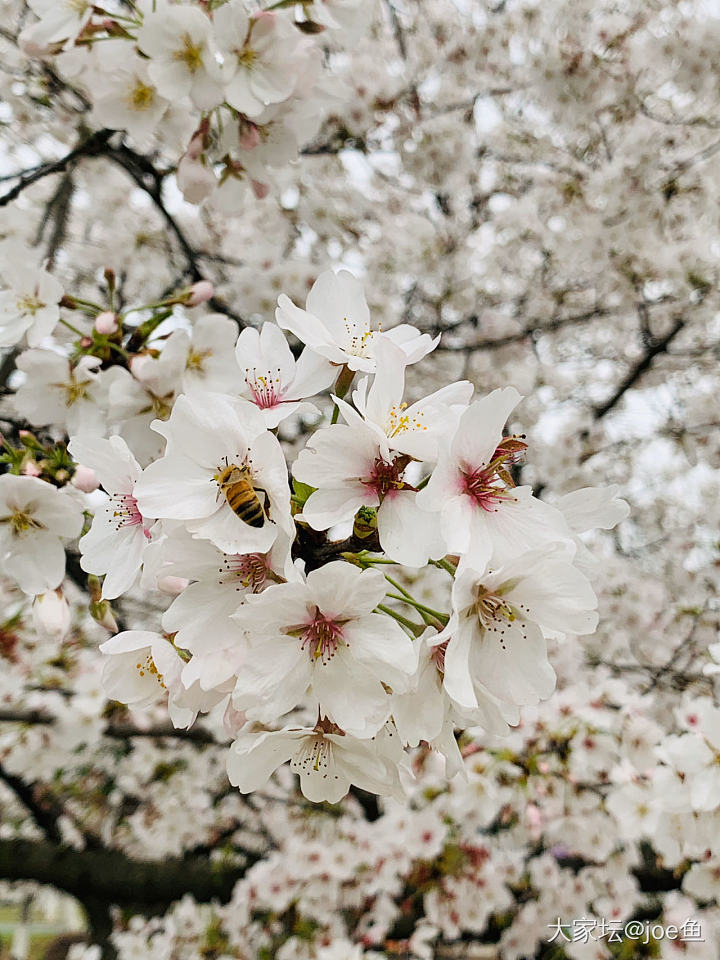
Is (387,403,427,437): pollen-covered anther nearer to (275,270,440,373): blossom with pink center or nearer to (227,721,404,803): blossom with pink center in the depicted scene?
(275,270,440,373): blossom with pink center

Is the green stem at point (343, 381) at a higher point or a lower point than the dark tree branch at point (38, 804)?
higher

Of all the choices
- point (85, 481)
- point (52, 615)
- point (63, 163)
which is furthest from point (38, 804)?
point (63, 163)

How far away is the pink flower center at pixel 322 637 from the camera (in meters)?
0.82

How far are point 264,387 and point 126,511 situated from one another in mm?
300

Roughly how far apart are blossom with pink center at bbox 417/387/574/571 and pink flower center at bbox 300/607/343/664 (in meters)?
0.18

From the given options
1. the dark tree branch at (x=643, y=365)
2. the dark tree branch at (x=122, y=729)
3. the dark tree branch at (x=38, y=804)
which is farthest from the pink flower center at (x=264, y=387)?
the dark tree branch at (x=643, y=365)

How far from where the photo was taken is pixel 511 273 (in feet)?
20.0

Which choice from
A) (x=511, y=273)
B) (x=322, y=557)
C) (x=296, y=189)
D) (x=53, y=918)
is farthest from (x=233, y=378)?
(x=53, y=918)

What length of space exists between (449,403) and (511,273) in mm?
5633

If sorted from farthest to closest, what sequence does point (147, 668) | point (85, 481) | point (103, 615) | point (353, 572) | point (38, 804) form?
point (38, 804) < point (85, 481) < point (103, 615) < point (147, 668) < point (353, 572)

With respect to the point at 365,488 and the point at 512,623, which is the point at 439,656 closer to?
the point at 512,623

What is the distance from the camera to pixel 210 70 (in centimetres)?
159

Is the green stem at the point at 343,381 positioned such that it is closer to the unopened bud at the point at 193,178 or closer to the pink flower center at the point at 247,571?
the pink flower center at the point at 247,571

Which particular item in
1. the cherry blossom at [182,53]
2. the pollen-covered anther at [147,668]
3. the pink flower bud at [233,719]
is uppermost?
the cherry blossom at [182,53]
